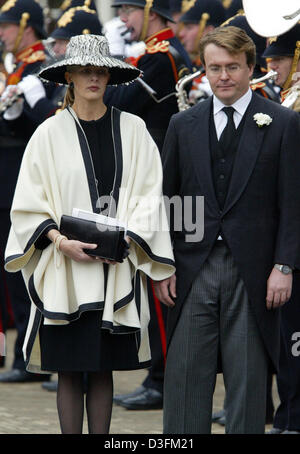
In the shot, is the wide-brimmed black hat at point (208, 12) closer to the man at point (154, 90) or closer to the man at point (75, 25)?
the man at point (75, 25)

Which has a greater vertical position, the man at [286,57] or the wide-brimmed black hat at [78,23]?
the wide-brimmed black hat at [78,23]

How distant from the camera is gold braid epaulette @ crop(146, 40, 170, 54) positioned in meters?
6.58

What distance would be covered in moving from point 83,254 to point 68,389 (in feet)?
2.05

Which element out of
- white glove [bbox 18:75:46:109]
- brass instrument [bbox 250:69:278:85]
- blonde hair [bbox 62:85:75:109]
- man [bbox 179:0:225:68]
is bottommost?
blonde hair [bbox 62:85:75:109]

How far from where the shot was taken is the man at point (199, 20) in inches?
302

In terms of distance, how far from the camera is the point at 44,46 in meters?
7.54

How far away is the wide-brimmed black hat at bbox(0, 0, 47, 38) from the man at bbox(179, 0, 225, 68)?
1.00 meters

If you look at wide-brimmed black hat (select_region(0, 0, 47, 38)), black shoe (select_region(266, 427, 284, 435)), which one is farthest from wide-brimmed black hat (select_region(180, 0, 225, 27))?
black shoe (select_region(266, 427, 284, 435))

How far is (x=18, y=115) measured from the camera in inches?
283

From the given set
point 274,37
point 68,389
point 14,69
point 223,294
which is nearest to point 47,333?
point 68,389

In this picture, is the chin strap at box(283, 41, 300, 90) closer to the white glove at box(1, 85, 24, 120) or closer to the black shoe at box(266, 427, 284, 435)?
the black shoe at box(266, 427, 284, 435)

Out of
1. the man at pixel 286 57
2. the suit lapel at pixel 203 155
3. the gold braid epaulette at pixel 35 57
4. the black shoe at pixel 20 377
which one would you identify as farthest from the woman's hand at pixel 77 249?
the gold braid epaulette at pixel 35 57

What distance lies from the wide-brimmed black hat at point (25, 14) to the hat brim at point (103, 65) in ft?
8.96

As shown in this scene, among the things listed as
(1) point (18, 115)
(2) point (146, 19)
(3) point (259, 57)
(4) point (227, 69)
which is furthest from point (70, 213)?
(1) point (18, 115)
